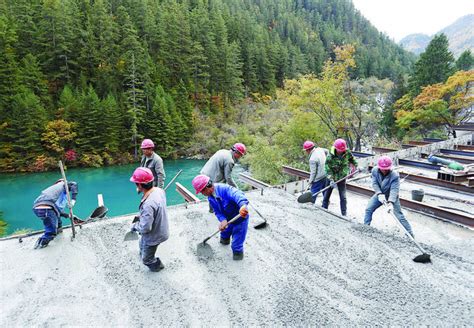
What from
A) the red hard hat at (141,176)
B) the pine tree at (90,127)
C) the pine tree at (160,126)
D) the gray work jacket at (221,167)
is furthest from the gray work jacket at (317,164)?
the pine tree at (160,126)

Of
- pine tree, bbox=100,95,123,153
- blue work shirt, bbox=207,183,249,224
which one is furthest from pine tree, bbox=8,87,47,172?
blue work shirt, bbox=207,183,249,224

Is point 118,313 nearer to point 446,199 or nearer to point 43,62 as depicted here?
point 446,199

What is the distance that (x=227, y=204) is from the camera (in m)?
3.56

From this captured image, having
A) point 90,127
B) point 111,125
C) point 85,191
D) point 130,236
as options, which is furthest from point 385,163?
point 90,127

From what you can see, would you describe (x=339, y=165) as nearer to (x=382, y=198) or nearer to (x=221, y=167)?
(x=382, y=198)

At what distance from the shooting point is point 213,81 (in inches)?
1347

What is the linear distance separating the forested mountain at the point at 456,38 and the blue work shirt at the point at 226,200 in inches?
5693

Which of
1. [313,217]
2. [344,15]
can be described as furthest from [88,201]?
[344,15]

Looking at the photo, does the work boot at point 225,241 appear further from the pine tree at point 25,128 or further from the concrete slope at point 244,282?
the pine tree at point 25,128

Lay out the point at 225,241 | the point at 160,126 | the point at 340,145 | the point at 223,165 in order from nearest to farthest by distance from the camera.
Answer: the point at 225,241
the point at 223,165
the point at 340,145
the point at 160,126

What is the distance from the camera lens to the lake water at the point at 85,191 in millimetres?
13415

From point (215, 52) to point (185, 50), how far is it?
154 inches

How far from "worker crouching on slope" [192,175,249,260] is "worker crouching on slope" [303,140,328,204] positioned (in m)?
2.18

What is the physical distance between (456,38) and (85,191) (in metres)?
191
